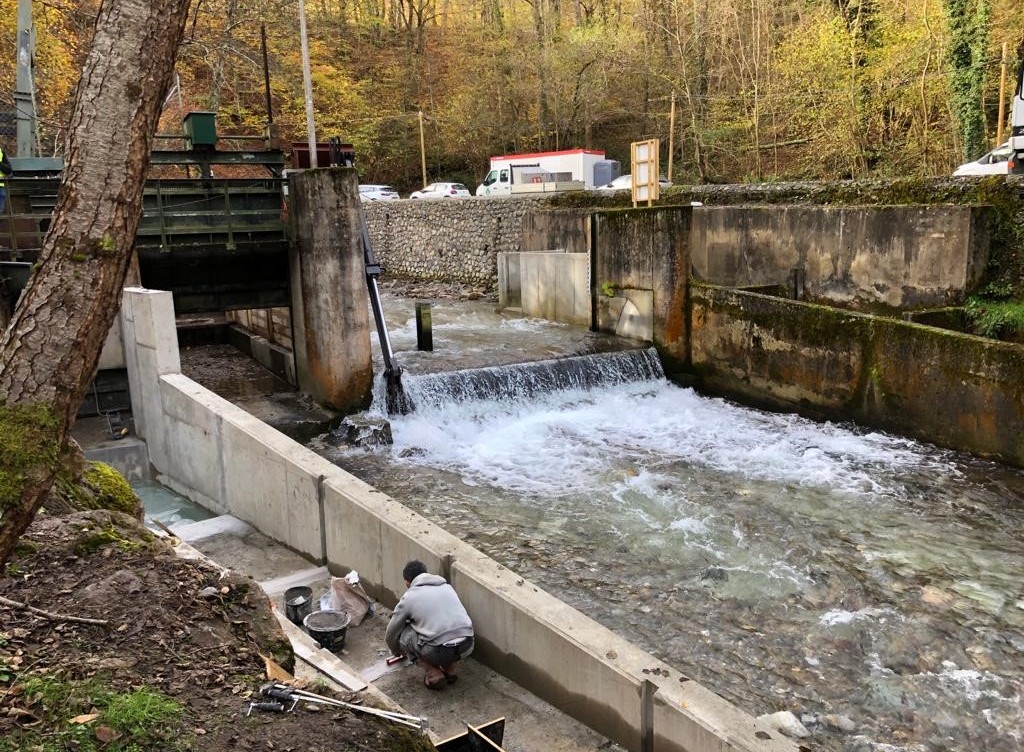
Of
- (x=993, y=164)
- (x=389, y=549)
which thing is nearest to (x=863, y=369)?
(x=993, y=164)

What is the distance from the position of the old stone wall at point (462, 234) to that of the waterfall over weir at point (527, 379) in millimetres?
6064

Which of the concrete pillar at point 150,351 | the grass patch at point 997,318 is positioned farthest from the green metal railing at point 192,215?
the grass patch at point 997,318

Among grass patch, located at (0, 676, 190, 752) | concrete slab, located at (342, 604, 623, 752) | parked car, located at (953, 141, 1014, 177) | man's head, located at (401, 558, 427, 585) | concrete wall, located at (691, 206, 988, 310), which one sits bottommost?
concrete slab, located at (342, 604, 623, 752)

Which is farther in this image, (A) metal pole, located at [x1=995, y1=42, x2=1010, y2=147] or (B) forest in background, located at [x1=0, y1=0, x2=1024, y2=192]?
(B) forest in background, located at [x1=0, y1=0, x2=1024, y2=192]

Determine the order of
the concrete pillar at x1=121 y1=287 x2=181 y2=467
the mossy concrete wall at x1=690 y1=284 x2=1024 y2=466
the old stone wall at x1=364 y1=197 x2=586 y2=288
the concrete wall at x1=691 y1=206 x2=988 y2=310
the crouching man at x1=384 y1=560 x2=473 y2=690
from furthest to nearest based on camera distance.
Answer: the old stone wall at x1=364 y1=197 x2=586 y2=288 < the concrete wall at x1=691 y1=206 x2=988 y2=310 < the mossy concrete wall at x1=690 y1=284 x2=1024 y2=466 < the concrete pillar at x1=121 y1=287 x2=181 y2=467 < the crouching man at x1=384 y1=560 x2=473 y2=690

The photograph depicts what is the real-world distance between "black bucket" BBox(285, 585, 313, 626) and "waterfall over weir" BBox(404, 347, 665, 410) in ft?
21.8

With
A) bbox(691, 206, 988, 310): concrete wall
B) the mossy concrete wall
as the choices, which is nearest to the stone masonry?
bbox(691, 206, 988, 310): concrete wall

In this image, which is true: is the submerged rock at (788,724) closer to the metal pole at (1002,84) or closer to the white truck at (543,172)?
the metal pole at (1002,84)

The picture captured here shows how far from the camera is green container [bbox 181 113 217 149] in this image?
476 inches

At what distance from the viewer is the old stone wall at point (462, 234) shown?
21.9 m

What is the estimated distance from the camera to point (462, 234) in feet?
83.8

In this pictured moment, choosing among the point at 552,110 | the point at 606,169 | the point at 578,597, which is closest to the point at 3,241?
the point at 578,597

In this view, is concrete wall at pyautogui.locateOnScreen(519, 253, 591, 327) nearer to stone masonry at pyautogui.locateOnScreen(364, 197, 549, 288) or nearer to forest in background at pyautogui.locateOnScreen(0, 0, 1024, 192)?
stone masonry at pyautogui.locateOnScreen(364, 197, 549, 288)

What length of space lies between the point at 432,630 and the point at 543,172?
2647cm
